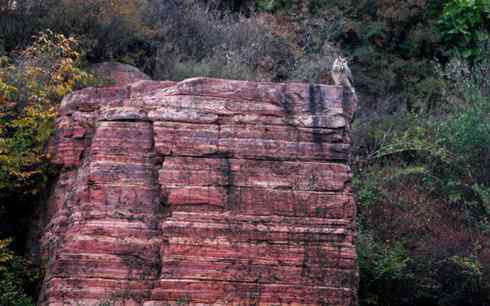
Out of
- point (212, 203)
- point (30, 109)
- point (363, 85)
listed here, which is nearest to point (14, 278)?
point (30, 109)

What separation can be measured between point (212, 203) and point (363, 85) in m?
9.53

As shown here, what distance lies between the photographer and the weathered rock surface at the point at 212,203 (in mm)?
9133

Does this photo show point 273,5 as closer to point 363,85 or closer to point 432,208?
point 363,85

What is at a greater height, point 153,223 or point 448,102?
point 448,102

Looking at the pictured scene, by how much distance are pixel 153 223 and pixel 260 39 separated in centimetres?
827

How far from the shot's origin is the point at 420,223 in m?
12.4

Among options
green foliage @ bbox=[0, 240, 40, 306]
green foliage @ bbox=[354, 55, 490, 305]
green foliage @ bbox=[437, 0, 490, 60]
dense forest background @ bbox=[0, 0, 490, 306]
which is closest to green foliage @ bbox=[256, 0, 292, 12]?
dense forest background @ bbox=[0, 0, 490, 306]

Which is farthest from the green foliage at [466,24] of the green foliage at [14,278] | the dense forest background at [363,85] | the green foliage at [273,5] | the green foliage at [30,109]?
the green foliage at [14,278]

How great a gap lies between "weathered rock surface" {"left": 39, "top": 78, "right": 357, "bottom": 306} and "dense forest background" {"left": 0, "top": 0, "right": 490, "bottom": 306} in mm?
1521

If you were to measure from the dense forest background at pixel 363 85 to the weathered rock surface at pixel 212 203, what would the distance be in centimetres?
152

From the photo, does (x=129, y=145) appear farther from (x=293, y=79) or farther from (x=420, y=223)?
(x=293, y=79)

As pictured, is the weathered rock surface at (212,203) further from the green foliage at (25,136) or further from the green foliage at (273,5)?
the green foliage at (273,5)

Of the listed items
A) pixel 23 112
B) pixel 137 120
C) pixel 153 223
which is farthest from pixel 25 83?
pixel 153 223

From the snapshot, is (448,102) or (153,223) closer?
(153,223)
